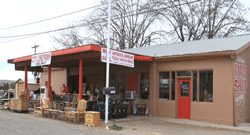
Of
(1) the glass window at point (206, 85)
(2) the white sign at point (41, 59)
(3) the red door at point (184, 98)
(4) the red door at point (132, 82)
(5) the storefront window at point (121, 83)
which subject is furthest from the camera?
(5) the storefront window at point (121, 83)

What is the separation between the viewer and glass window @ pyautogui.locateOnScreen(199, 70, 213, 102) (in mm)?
11693

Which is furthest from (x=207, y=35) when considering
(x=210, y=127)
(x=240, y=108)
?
(x=210, y=127)

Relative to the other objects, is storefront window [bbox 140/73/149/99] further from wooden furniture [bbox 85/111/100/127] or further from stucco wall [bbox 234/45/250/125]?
stucco wall [bbox 234/45/250/125]

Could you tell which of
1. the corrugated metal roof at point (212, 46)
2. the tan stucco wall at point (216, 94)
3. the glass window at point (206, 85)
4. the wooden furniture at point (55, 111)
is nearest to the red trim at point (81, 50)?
the corrugated metal roof at point (212, 46)

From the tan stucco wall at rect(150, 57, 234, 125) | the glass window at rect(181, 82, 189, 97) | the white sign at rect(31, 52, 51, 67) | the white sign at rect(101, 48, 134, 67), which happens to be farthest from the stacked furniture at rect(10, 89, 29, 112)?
the glass window at rect(181, 82, 189, 97)

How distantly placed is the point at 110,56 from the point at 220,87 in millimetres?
5235

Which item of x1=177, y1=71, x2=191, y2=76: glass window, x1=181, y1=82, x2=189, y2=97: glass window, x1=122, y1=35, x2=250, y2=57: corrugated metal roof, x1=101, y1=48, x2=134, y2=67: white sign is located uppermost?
x1=122, y1=35, x2=250, y2=57: corrugated metal roof

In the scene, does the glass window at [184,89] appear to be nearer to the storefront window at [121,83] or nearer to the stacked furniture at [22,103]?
the storefront window at [121,83]

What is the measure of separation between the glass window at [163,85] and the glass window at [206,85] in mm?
1966

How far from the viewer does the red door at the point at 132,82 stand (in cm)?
1532

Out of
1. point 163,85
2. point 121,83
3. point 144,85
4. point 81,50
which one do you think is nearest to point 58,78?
point 121,83

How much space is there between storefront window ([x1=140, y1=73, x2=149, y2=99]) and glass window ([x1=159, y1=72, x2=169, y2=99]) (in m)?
1.09

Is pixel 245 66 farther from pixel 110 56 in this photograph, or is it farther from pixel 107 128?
pixel 107 128

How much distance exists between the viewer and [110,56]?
10781 mm
